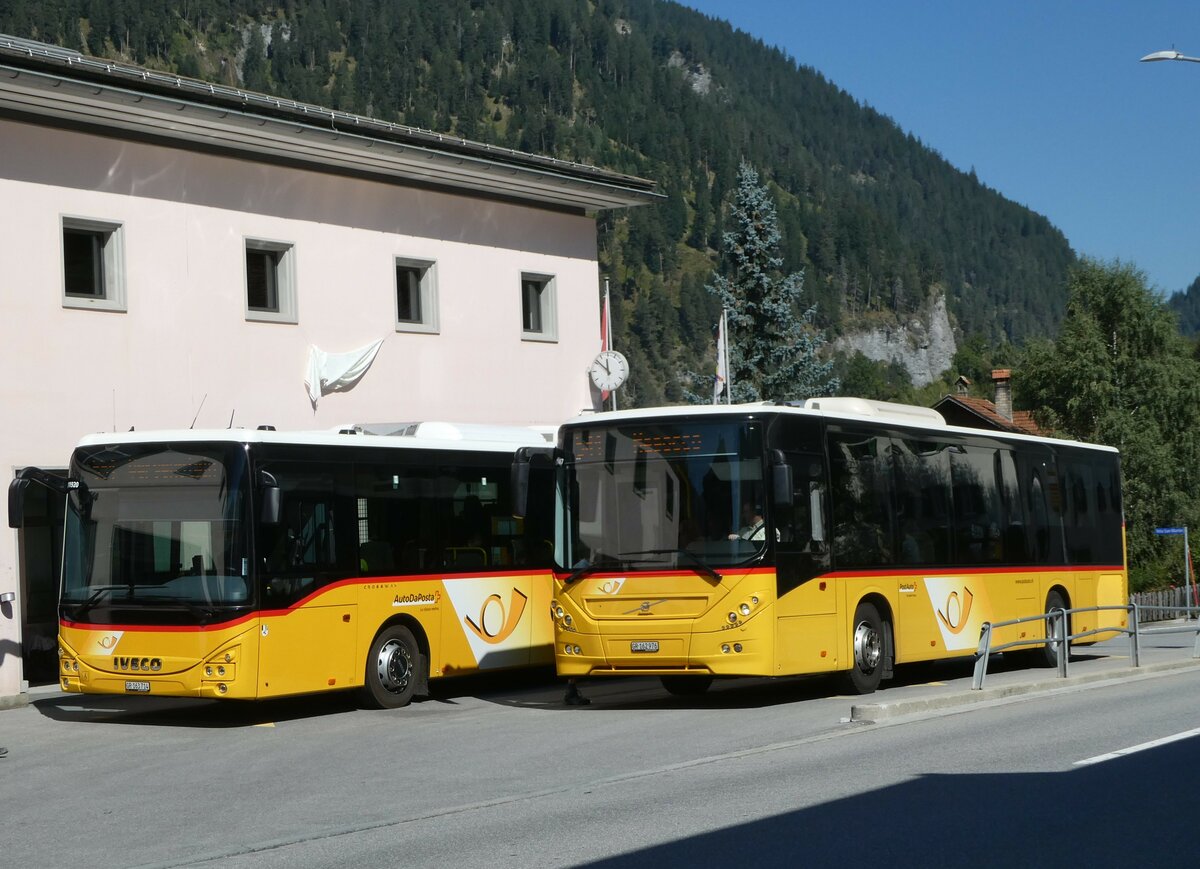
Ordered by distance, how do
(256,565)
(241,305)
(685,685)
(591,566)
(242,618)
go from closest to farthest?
1. (242,618)
2. (256,565)
3. (591,566)
4. (685,685)
5. (241,305)

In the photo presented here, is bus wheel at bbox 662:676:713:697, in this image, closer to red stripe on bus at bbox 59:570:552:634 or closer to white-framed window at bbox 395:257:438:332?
red stripe on bus at bbox 59:570:552:634

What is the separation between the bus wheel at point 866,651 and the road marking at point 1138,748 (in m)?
4.63

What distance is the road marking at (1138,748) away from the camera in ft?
37.0

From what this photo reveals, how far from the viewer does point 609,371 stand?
94.9ft

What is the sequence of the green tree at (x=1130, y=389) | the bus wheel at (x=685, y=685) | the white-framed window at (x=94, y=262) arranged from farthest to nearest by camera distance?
the green tree at (x=1130, y=389)
the white-framed window at (x=94, y=262)
the bus wheel at (x=685, y=685)

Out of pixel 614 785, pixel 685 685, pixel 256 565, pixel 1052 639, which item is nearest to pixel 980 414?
pixel 1052 639

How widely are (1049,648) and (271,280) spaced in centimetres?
1245

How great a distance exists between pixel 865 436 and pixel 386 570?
216 inches

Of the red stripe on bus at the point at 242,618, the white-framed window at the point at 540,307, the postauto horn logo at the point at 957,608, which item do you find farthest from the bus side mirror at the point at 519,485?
the white-framed window at the point at 540,307

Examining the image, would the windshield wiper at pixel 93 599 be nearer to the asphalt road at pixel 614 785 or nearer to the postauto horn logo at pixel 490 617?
the asphalt road at pixel 614 785

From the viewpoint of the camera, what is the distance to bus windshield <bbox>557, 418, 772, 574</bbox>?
15977 mm

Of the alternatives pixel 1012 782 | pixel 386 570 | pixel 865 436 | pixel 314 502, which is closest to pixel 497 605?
pixel 386 570

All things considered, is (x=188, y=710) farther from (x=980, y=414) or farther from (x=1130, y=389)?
(x=980, y=414)

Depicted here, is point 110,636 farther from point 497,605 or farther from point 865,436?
point 865,436
